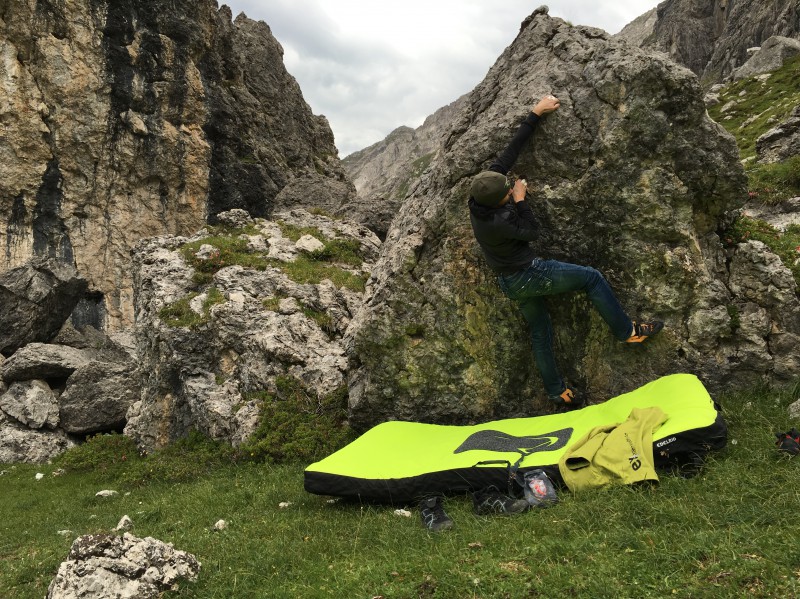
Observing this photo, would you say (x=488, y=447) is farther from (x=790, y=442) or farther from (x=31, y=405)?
(x=31, y=405)

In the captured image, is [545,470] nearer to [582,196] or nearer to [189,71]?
[582,196]

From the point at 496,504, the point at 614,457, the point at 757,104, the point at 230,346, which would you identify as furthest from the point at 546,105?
the point at 757,104

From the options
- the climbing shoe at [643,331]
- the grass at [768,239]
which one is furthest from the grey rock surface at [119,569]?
the grass at [768,239]

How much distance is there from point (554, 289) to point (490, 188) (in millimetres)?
2286

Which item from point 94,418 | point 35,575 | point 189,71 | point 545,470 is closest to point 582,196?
point 545,470

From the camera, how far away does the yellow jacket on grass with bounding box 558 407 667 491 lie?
257 inches

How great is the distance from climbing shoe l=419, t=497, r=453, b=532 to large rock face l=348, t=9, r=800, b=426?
148 inches

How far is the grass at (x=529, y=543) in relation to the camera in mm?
4426

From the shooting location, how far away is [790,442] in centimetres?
639

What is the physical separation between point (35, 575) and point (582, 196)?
36.6 feet

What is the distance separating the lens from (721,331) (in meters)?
9.54

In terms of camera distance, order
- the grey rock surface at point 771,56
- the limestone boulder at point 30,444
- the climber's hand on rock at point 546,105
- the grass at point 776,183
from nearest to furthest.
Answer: the climber's hand on rock at point 546,105 < the grass at point 776,183 < the limestone boulder at point 30,444 < the grey rock surface at point 771,56

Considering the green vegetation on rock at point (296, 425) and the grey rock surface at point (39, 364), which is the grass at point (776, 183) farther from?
the grey rock surface at point (39, 364)

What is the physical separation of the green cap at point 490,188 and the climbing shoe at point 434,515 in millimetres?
4918
